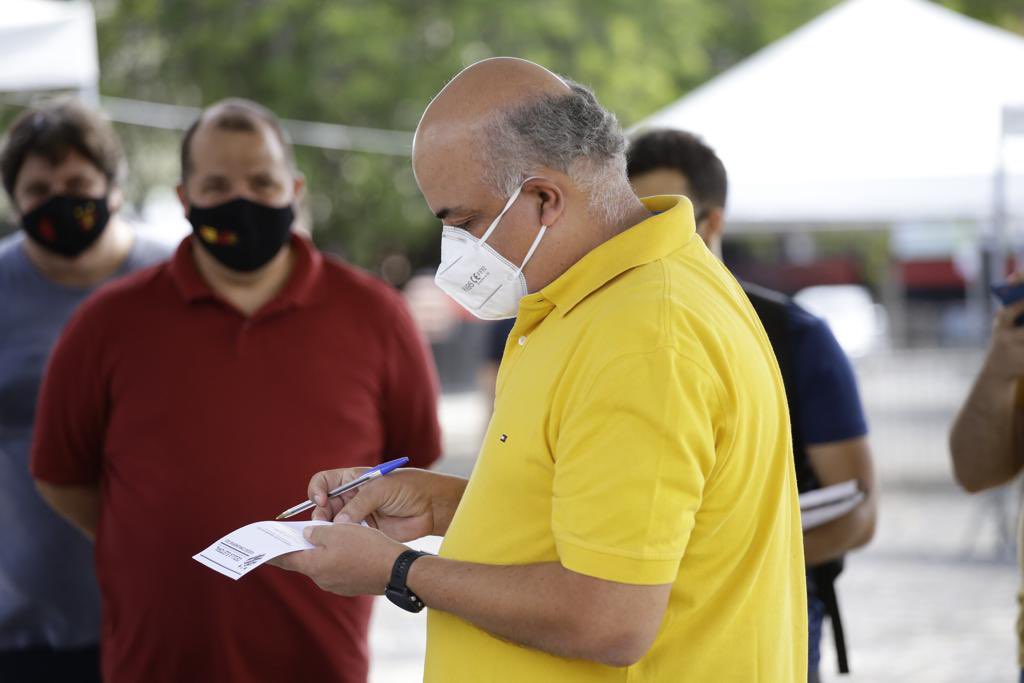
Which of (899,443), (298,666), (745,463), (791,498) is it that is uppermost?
(745,463)

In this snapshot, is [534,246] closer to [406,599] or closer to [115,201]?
[406,599]

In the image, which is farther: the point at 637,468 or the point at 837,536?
the point at 837,536

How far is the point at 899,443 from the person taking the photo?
11477 mm

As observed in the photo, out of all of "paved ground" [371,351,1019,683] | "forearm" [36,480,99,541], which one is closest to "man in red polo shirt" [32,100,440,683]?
"forearm" [36,480,99,541]

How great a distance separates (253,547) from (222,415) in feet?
3.67

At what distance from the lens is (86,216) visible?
3.64 meters

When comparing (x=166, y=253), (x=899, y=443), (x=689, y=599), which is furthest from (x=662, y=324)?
(x=899, y=443)

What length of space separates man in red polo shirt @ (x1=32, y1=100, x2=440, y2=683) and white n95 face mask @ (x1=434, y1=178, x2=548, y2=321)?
1.13 m

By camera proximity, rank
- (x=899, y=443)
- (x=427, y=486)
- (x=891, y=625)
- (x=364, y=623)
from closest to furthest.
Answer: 1. (x=427, y=486)
2. (x=364, y=623)
3. (x=891, y=625)
4. (x=899, y=443)

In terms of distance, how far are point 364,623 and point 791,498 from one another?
4.81ft

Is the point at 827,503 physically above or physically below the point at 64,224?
below

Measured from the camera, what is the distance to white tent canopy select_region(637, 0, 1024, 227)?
739cm

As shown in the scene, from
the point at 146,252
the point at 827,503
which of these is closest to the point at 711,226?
the point at 827,503

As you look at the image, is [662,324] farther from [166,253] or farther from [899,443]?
[899,443]
